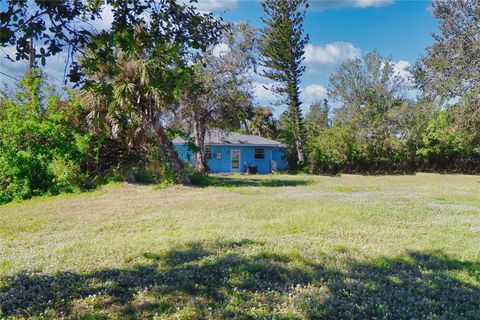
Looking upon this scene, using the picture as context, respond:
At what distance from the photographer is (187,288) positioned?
4.24 meters

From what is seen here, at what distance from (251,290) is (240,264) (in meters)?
0.78

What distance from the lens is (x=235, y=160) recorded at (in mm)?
30250

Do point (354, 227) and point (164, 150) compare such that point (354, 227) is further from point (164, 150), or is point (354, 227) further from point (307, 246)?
point (164, 150)

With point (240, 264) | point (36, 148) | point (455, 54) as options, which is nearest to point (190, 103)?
point (36, 148)

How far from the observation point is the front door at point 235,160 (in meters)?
30.1

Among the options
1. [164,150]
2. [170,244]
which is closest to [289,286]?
[170,244]

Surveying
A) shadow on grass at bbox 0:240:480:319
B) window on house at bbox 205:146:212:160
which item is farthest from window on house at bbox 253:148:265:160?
shadow on grass at bbox 0:240:480:319

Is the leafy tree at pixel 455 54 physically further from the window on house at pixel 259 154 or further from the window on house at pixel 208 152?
the window on house at pixel 208 152

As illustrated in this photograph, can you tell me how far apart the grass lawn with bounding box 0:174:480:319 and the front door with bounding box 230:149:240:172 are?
66.6 ft

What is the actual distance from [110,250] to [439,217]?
7694 mm

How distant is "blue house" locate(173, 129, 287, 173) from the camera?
2966 centimetres

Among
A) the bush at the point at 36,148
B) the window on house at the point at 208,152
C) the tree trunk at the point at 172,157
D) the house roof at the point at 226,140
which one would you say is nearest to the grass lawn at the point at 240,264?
the bush at the point at 36,148

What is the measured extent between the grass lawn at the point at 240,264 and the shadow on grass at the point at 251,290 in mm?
14

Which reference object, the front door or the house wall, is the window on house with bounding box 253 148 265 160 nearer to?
the house wall
